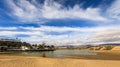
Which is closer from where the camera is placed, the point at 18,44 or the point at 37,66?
the point at 37,66

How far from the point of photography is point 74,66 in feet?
56.8

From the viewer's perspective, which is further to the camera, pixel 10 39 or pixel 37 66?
pixel 10 39

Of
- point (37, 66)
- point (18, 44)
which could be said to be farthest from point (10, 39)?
point (37, 66)

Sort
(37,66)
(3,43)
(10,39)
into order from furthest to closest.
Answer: (10,39) < (3,43) < (37,66)

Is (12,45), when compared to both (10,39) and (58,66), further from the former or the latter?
(58,66)

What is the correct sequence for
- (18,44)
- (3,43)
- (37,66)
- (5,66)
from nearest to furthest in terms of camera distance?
(5,66) → (37,66) → (3,43) → (18,44)

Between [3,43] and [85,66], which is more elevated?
[3,43]

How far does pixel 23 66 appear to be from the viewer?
1645cm

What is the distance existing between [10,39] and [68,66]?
153 m

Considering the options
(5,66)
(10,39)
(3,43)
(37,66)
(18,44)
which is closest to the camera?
(5,66)

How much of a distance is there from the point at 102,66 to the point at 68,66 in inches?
134

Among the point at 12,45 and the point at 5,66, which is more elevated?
the point at 12,45

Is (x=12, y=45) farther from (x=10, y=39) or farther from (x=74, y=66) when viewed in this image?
(x=74, y=66)

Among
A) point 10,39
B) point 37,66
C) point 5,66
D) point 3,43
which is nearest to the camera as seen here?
point 5,66
